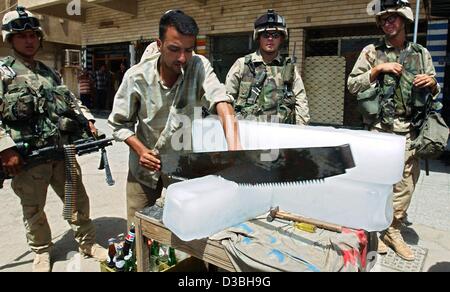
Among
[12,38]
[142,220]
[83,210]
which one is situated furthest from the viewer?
[83,210]

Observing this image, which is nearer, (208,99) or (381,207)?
(381,207)

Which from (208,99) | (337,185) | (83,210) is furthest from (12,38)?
(337,185)

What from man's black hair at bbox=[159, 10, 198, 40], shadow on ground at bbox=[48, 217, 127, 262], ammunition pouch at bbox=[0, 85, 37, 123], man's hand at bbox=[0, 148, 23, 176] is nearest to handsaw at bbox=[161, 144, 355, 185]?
man's black hair at bbox=[159, 10, 198, 40]

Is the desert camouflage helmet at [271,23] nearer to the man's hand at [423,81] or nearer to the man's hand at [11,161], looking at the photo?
the man's hand at [423,81]

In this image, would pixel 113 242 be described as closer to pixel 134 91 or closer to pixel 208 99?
pixel 134 91

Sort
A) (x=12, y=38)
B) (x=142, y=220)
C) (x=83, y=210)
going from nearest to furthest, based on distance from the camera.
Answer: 1. (x=142, y=220)
2. (x=12, y=38)
3. (x=83, y=210)

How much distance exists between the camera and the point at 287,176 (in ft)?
5.59

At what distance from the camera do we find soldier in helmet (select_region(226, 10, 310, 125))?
358 centimetres

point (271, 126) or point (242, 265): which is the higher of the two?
point (271, 126)

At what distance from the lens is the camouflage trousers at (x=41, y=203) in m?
3.01

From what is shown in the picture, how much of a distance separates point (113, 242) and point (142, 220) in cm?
81

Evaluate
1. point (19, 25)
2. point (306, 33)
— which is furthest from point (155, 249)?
point (306, 33)

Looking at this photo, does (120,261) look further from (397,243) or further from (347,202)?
(397,243)

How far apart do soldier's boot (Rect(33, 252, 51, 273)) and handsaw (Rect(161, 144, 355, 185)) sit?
2.00m
